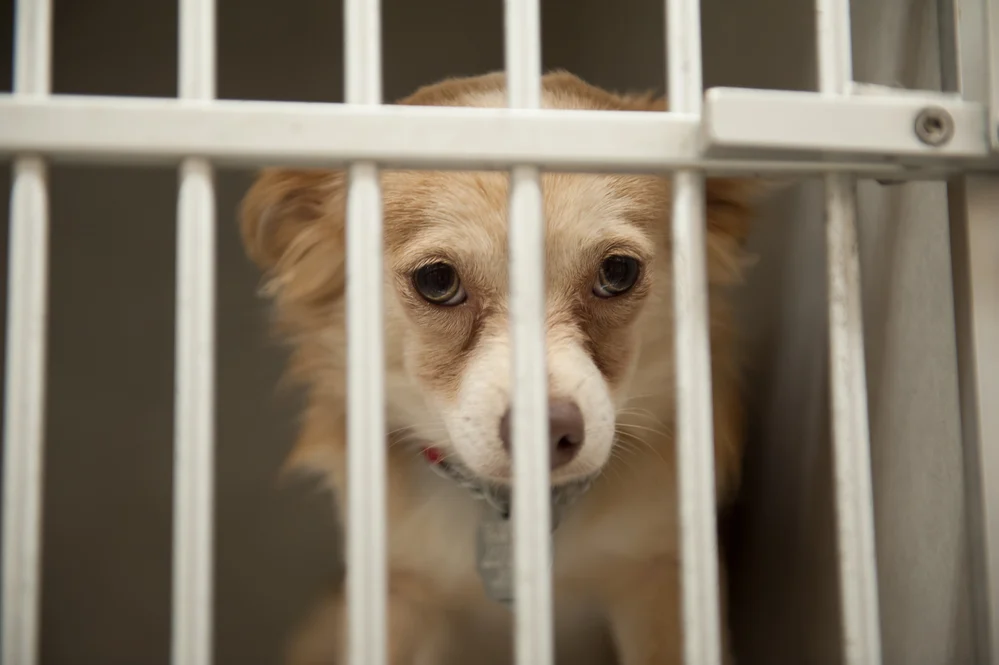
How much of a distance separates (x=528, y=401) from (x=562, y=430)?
20 cm

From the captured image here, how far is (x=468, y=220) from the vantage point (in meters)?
1.05

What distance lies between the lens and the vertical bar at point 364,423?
2.12 ft

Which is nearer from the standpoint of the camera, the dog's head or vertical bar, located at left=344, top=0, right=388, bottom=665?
vertical bar, located at left=344, top=0, right=388, bottom=665

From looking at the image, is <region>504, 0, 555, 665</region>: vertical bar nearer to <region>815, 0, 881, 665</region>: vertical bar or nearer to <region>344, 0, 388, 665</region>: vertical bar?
<region>344, 0, 388, 665</region>: vertical bar

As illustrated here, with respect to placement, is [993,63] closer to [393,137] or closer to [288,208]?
[393,137]

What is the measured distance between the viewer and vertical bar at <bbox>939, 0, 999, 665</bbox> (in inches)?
27.6

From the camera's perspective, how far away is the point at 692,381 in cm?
68

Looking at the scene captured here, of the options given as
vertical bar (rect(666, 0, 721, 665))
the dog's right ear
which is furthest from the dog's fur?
vertical bar (rect(666, 0, 721, 665))

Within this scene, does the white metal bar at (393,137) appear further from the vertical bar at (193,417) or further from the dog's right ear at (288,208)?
the dog's right ear at (288,208)

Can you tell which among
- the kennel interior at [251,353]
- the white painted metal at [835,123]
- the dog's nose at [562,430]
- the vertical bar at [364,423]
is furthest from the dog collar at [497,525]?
the white painted metal at [835,123]

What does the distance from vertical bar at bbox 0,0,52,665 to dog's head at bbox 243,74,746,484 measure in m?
0.43

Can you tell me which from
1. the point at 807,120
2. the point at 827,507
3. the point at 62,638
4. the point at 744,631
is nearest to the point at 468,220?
the point at 807,120

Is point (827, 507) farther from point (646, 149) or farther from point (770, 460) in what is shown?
point (646, 149)

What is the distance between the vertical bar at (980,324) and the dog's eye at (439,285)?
1.80 ft
